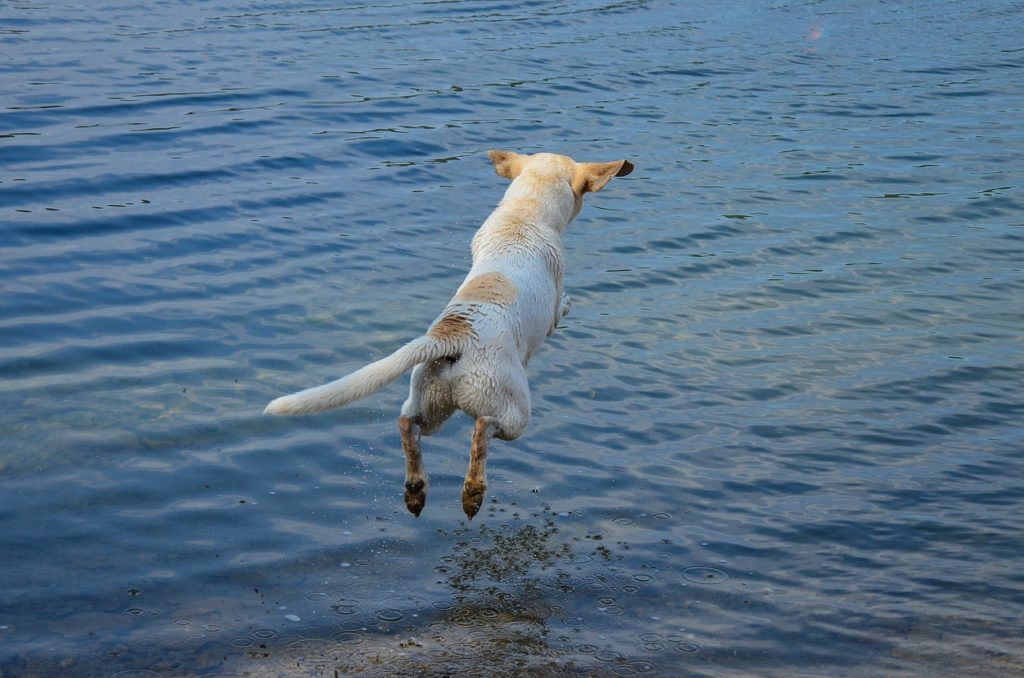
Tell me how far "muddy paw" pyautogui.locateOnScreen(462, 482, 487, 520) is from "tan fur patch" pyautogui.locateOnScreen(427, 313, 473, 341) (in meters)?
0.73

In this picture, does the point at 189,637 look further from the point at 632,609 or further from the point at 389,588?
the point at 632,609

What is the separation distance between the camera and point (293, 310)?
368 inches

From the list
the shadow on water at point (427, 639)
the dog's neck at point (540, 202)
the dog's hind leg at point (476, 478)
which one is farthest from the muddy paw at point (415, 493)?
the dog's neck at point (540, 202)

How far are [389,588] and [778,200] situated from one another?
817 cm

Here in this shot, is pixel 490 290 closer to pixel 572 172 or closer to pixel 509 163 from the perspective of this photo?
pixel 572 172

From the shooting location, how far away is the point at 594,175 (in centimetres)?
748

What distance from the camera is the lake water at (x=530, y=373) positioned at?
18.8ft

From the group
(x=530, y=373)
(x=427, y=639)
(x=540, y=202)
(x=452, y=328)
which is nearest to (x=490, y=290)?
(x=452, y=328)

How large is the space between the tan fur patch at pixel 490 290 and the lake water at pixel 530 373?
1.39 metres

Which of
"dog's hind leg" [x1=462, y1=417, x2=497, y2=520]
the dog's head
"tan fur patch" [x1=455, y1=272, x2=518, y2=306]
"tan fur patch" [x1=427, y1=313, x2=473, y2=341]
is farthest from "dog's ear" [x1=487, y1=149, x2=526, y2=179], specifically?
"dog's hind leg" [x1=462, y1=417, x2=497, y2=520]

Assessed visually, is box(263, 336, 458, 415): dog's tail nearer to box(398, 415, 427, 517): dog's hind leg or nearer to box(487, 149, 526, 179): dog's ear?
box(398, 415, 427, 517): dog's hind leg

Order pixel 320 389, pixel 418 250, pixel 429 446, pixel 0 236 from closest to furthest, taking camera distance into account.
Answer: pixel 320 389
pixel 429 446
pixel 0 236
pixel 418 250

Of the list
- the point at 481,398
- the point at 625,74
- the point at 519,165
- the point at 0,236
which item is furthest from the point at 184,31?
the point at 481,398

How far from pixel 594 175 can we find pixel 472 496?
2665 millimetres
